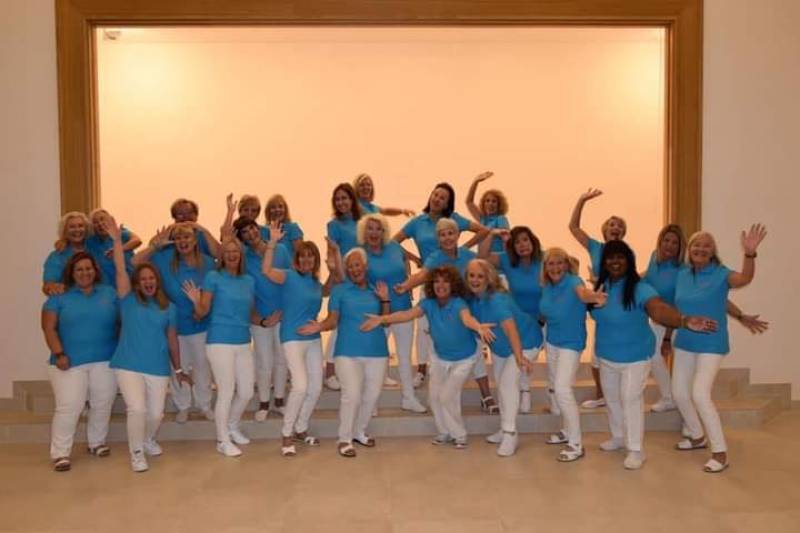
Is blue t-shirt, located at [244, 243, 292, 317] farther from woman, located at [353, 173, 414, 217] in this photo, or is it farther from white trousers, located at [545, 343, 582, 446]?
white trousers, located at [545, 343, 582, 446]

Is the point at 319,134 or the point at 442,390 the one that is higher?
the point at 319,134

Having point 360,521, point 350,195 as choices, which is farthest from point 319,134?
point 360,521

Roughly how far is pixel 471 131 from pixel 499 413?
5.02 meters

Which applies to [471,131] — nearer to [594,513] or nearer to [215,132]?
[215,132]

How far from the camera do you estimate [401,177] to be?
10.9 meters

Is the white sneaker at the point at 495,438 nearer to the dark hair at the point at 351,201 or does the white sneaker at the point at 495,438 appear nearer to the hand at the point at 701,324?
the hand at the point at 701,324

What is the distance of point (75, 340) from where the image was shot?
592 cm

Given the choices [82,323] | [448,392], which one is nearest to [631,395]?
[448,392]

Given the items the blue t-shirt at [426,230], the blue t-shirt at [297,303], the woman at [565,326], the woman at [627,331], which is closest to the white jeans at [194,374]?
the blue t-shirt at [297,303]

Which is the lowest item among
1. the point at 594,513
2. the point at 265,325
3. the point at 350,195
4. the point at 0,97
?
the point at 594,513

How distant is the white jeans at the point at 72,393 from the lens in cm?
589

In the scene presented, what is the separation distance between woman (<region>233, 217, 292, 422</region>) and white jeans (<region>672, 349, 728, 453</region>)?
2668 millimetres

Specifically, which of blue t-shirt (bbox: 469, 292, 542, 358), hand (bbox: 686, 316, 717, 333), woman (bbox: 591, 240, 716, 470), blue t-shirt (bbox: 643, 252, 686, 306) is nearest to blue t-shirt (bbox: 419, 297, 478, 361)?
blue t-shirt (bbox: 469, 292, 542, 358)

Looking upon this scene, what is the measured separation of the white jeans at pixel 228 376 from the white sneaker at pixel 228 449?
0.03 meters
